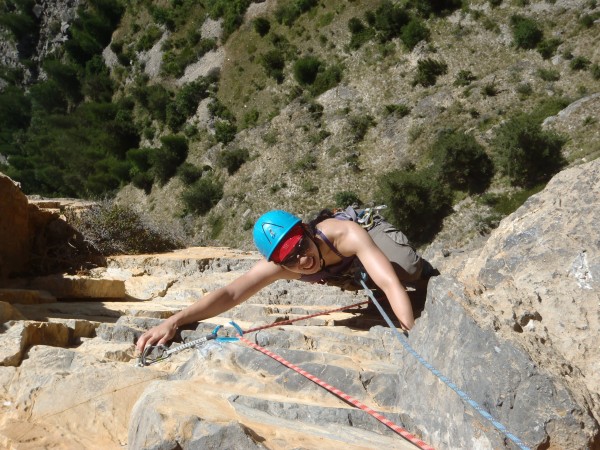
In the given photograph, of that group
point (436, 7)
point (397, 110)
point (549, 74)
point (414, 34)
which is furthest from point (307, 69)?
point (549, 74)

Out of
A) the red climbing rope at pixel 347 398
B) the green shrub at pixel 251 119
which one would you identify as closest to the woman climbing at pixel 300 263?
the red climbing rope at pixel 347 398

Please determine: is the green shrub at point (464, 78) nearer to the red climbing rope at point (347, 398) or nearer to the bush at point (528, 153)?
the bush at point (528, 153)

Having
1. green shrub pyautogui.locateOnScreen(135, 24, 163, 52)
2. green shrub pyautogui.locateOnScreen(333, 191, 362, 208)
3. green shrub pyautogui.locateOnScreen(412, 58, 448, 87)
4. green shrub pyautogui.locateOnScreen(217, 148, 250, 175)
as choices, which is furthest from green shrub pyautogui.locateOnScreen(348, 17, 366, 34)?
green shrub pyautogui.locateOnScreen(135, 24, 163, 52)

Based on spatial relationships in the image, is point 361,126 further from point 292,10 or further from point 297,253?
point 297,253

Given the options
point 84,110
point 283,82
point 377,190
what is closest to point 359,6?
point 283,82

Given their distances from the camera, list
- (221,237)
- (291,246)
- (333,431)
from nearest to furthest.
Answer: (333,431)
(291,246)
(221,237)

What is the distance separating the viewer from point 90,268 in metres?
8.23

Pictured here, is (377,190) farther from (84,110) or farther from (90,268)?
(84,110)

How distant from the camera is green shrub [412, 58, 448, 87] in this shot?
104ft

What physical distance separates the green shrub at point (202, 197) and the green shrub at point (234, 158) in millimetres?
1149

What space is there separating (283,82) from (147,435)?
122 ft

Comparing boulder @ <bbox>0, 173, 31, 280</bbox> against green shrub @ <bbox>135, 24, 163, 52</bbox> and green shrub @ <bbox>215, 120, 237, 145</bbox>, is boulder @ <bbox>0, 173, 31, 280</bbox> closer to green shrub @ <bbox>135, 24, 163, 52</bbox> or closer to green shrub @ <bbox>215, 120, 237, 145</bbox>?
green shrub @ <bbox>215, 120, 237, 145</bbox>

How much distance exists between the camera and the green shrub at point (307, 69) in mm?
36041

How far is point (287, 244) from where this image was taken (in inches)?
127
